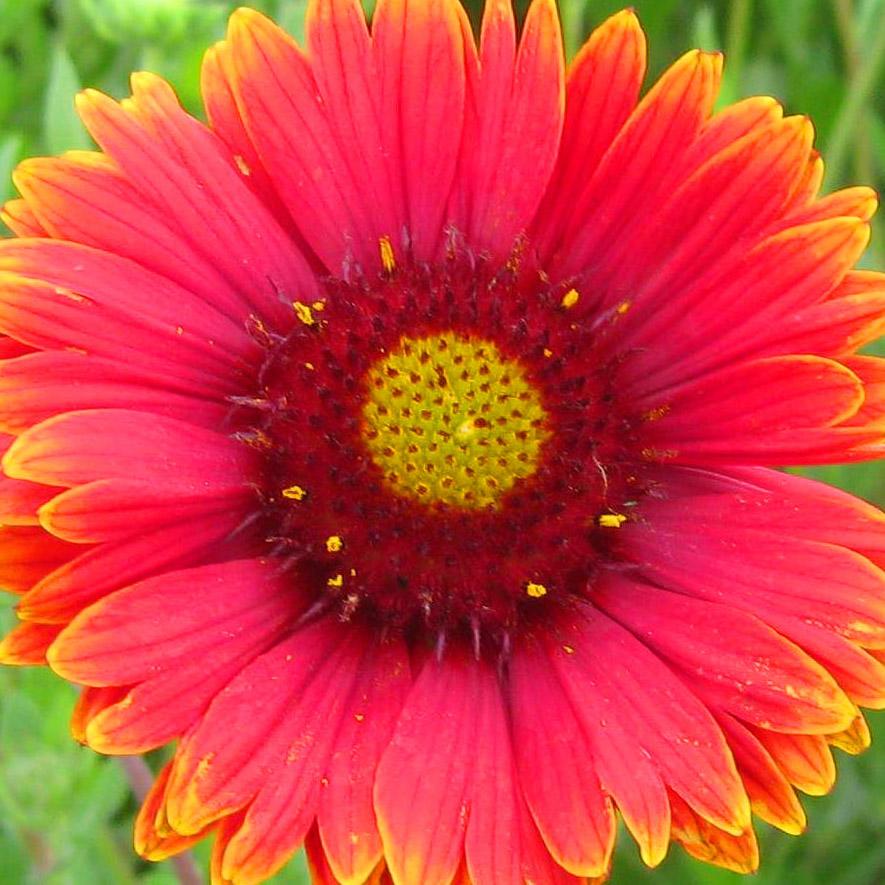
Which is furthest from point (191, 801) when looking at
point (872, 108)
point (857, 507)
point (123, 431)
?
point (872, 108)

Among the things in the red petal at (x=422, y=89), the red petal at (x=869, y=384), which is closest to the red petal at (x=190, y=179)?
the red petal at (x=422, y=89)

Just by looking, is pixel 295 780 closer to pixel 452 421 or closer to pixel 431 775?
pixel 431 775

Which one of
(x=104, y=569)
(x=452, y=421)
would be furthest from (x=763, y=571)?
(x=104, y=569)

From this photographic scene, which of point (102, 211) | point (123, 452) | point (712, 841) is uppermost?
point (102, 211)

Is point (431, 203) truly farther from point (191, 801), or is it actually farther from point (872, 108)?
point (872, 108)

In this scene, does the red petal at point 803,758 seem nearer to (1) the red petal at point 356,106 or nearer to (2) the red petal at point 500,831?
(2) the red petal at point 500,831

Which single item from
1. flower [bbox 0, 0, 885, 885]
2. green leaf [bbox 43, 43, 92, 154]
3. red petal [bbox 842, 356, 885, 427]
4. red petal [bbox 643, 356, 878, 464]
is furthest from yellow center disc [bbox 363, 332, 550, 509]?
green leaf [bbox 43, 43, 92, 154]
